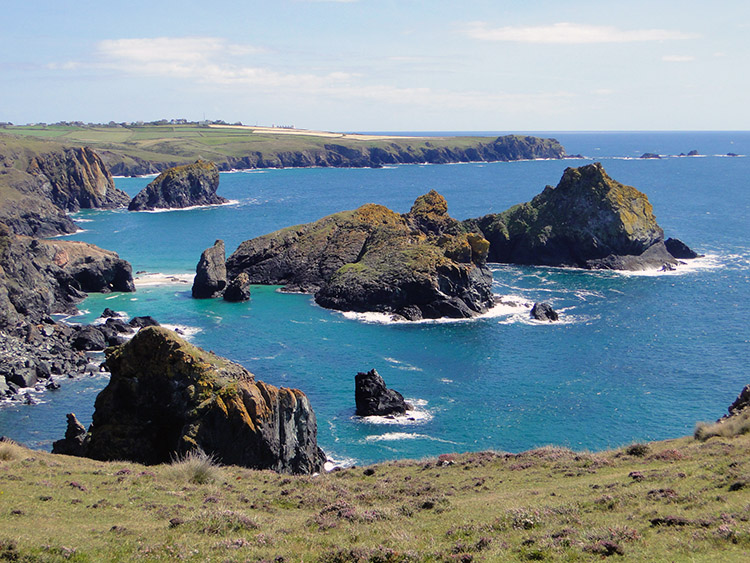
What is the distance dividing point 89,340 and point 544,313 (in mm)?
55091

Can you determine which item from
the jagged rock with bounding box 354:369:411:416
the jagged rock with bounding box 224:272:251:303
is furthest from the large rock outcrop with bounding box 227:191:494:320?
the jagged rock with bounding box 354:369:411:416

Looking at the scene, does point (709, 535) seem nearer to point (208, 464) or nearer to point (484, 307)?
point (208, 464)

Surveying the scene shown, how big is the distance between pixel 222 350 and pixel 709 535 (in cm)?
6110

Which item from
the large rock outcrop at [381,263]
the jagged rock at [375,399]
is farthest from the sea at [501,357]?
the large rock outcrop at [381,263]

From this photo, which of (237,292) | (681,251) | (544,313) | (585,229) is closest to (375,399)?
(544,313)

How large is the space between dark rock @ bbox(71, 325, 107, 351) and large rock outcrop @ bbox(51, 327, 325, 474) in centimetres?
3644

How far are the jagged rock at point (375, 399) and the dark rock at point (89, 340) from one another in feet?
108

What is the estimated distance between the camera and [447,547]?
21047 mm

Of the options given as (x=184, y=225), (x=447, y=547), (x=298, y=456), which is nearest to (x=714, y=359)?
(x=298, y=456)

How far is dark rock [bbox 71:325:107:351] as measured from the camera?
245 feet

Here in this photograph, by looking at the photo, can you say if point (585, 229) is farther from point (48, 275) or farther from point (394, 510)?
point (394, 510)

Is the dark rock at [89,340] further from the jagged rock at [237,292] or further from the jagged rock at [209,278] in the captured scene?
the jagged rock at [209,278]

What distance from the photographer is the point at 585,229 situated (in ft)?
394

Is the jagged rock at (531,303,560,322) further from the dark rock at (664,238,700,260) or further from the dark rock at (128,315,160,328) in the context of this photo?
the dark rock at (128,315,160,328)
